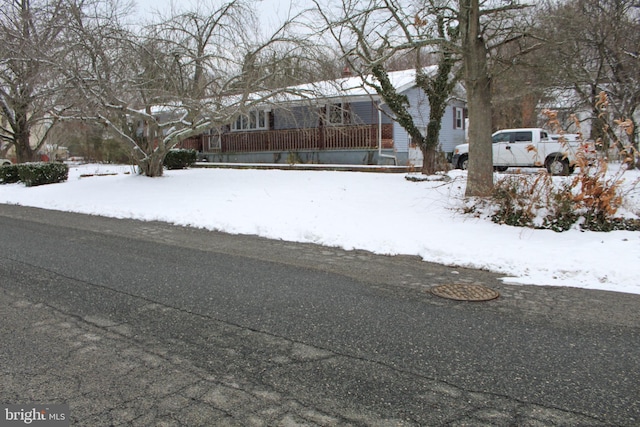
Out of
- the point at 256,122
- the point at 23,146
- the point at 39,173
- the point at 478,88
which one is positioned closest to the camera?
the point at 478,88

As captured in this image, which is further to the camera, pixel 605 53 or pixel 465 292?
pixel 605 53

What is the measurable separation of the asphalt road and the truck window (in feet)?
47.2

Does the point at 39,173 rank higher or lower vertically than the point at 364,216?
higher

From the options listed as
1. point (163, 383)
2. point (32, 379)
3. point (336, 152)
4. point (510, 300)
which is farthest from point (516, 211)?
point (336, 152)

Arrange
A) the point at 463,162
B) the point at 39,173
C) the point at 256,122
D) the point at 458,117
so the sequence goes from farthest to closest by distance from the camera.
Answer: the point at 458,117 → the point at 256,122 → the point at 463,162 → the point at 39,173

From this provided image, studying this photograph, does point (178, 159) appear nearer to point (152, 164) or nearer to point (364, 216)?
point (152, 164)

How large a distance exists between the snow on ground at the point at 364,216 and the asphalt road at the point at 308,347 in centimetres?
86

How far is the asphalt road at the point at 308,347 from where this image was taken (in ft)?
9.99

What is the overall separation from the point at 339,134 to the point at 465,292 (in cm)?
1835

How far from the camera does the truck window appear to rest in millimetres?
18933

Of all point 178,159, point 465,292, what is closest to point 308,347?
point 465,292

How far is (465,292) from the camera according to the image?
17.8 feet

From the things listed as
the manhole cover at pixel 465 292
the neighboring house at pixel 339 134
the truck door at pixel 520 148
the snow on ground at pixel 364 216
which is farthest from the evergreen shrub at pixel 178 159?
the manhole cover at pixel 465 292

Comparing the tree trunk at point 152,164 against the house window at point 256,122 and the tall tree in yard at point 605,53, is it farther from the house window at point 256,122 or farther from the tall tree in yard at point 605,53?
the tall tree in yard at point 605,53
